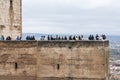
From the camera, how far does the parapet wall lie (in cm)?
3847

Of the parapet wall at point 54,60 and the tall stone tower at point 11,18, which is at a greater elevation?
the tall stone tower at point 11,18

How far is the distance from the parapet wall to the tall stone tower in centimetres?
496

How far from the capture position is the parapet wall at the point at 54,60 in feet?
126

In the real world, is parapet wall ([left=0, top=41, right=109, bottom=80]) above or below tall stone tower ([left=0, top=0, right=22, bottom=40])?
below

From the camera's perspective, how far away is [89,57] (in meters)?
38.6

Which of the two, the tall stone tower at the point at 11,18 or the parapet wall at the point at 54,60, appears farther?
the tall stone tower at the point at 11,18

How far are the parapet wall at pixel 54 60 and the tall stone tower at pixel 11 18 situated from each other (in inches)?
195

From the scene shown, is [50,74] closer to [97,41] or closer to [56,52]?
[56,52]

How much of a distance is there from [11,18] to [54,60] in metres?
8.66

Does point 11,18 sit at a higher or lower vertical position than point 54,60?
higher

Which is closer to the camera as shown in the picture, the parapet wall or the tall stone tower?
the parapet wall

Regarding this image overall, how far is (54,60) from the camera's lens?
38969mm

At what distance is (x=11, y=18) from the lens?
45.6m

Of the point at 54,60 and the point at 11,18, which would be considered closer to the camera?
the point at 54,60
